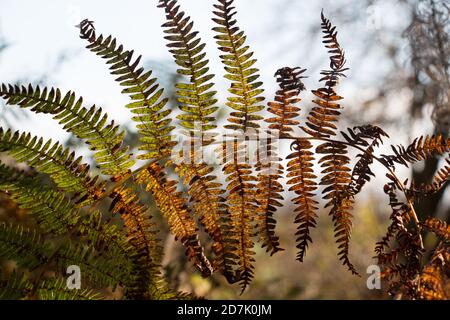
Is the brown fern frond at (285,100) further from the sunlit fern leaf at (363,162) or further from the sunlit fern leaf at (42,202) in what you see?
the sunlit fern leaf at (42,202)

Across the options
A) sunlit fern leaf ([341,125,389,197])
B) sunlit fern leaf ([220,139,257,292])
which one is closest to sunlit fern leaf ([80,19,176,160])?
sunlit fern leaf ([220,139,257,292])

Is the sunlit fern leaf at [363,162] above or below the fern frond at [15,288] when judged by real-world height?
above

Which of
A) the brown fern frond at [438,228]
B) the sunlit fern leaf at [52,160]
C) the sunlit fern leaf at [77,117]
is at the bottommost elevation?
the brown fern frond at [438,228]

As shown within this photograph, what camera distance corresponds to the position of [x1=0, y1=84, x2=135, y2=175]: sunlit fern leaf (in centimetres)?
90

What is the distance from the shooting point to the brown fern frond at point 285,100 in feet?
3.13

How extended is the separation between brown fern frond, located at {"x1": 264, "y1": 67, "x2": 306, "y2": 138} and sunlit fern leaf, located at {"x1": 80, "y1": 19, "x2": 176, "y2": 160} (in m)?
0.22

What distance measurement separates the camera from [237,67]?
0.95m

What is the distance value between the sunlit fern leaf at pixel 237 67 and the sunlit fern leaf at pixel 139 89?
0.14 meters

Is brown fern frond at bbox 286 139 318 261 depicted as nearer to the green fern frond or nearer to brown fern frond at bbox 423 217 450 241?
brown fern frond at bbox 423 217 450 241

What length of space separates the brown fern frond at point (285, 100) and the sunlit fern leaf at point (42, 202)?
0.46m

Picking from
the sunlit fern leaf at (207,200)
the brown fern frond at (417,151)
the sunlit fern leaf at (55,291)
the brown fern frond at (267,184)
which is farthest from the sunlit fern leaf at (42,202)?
the brown fern frond at (417,151)

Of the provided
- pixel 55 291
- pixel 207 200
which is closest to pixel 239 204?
pixel 207 200

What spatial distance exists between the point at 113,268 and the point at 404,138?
83.8 inches
